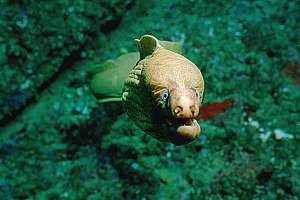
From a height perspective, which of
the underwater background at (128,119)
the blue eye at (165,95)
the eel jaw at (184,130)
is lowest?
the underwater background at (128,119)

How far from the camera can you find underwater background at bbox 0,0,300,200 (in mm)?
2742

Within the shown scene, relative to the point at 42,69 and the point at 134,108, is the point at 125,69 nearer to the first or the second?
the point at 134,108

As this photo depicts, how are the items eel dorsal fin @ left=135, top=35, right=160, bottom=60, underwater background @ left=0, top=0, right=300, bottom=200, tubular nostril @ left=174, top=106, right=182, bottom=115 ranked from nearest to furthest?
1. tubular nostril @ left=174, top=106, right=182, bottom=115
2. eel dorsal fin @ left=135, top=35, right=160, bottom=60
3. underwater background @ left=0, top=0, right=300, bottom=200

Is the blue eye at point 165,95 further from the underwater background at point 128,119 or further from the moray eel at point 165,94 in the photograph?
the underwater background at point 128,119

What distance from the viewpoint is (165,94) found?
109cm

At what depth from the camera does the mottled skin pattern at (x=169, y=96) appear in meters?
1.04

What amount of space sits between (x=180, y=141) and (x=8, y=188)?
89.1 inches

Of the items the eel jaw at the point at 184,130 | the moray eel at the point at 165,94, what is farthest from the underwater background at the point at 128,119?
the eel jaw at the point at 184,130

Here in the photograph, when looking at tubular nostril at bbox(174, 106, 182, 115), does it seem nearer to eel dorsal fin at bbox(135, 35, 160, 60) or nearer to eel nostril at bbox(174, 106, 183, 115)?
eel nostril at bbox(174, 106, 183, 115)

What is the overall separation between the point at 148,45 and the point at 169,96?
37 centimetres

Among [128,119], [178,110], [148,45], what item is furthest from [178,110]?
[128,119]

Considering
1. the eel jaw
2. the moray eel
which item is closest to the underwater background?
the moray eel

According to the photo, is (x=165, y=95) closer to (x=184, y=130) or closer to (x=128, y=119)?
(x=184, y=130)

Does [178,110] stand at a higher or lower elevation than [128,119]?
higher
